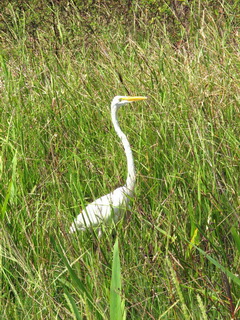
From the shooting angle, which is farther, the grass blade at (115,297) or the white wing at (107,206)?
the white wing at (107,206)

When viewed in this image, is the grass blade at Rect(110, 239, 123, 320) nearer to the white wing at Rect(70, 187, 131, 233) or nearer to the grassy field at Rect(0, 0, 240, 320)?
the grassy field at Rect(0, 0, 240, 320)

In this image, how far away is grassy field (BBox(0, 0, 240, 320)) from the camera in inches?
69.7

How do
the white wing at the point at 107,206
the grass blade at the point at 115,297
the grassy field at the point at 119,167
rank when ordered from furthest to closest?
the white wing at the point at 107,206 → the grassy field at the point at 119,167 → the grass blade at the point at 115,297

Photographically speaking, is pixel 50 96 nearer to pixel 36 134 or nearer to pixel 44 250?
pixel 36 134

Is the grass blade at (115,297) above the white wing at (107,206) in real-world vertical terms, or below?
above

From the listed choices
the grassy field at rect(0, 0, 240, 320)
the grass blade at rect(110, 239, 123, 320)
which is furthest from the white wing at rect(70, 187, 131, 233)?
the grass blade at rect(110, 239, 123, 320)

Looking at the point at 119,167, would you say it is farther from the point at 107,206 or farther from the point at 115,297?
the point at 115,297

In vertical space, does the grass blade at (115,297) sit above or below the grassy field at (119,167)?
above

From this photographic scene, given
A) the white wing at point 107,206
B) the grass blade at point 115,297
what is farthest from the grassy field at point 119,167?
the grass blade at point 115,297

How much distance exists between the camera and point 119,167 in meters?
2.61

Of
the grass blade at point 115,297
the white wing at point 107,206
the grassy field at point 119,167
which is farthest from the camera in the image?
the white wing at point 107,206

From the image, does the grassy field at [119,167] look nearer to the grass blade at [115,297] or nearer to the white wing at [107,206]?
the white wing at [107,206]

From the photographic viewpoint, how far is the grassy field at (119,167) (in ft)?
5.81

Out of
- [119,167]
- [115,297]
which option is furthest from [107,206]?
[115,297]
